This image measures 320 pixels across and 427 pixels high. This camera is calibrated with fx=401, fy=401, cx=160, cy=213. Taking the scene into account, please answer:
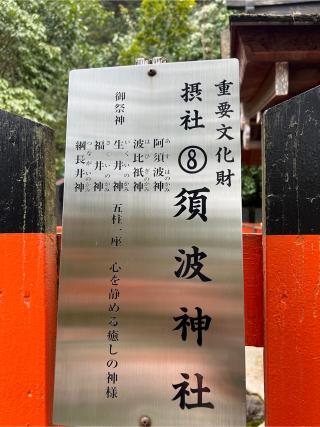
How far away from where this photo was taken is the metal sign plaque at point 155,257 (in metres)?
1.47

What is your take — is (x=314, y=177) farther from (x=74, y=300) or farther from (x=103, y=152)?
(x=74, y=300)

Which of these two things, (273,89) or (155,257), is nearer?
(155,257)

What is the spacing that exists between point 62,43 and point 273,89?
4.60 metres

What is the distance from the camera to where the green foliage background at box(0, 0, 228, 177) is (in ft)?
18.4

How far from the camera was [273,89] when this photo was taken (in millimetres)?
3689

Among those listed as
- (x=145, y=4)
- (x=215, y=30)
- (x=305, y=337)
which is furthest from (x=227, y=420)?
(x=215, y=30)

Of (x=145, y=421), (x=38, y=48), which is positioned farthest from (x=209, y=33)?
(x=145, y=421)

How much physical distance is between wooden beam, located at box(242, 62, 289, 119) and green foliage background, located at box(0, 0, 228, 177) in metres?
3.09

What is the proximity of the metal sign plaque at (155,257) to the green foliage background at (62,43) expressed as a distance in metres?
4.20

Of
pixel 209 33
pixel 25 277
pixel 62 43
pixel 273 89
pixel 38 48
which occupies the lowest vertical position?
pixel 25 277

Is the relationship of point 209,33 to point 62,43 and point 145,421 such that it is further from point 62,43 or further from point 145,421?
point 145,421

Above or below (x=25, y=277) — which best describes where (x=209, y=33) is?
above

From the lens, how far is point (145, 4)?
7.71 m

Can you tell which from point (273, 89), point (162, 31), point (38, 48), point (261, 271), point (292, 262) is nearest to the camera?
point (292, 262)
